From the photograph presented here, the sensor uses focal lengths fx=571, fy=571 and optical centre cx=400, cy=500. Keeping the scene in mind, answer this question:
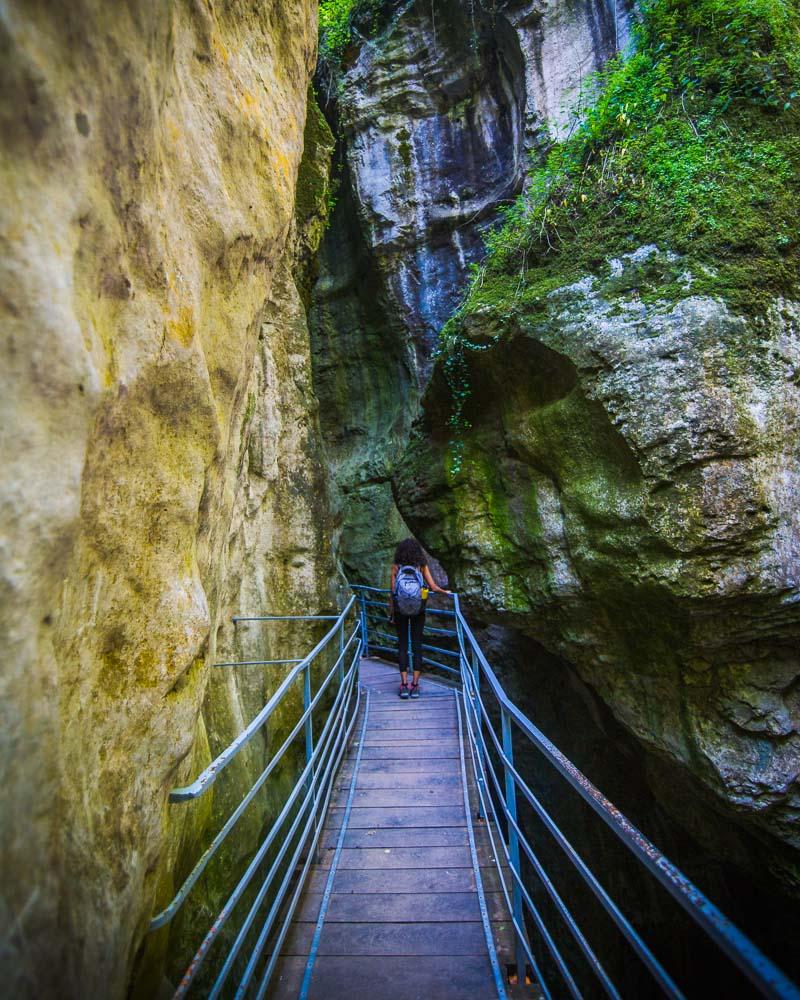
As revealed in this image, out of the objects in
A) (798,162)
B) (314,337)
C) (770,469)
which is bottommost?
(770,469)

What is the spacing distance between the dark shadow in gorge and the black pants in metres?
1.80

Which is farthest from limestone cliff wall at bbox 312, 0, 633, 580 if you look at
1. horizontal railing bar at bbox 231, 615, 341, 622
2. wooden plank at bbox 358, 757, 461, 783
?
wooden plank at bbox 358, 757, 461, 783

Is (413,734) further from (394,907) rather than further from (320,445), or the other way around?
(320,445)

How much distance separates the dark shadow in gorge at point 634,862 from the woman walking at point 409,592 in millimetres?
1878

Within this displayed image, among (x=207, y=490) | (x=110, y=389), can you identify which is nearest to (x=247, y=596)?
(x=207, y=490)

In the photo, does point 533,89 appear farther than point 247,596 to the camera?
Yes

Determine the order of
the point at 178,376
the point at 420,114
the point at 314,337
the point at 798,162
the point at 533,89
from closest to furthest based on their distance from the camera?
the point at 178,376 → the point at 798,162 → the point at 533,89 → the point at 420,114 → the point at 314,337

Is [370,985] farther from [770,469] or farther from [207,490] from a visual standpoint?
[770,469]

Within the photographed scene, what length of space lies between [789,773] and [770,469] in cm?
238

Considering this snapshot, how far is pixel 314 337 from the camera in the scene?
1320 centimetres

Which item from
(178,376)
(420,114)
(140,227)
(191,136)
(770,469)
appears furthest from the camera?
(420,114)

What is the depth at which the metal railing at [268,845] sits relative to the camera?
1.83 metres

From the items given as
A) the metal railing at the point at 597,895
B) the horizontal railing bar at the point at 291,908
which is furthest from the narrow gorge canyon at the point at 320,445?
the metal railing at the point at 597,895

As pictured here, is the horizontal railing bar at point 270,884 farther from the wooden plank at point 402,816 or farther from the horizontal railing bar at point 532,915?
the horizontal railing bar at point 532,915
